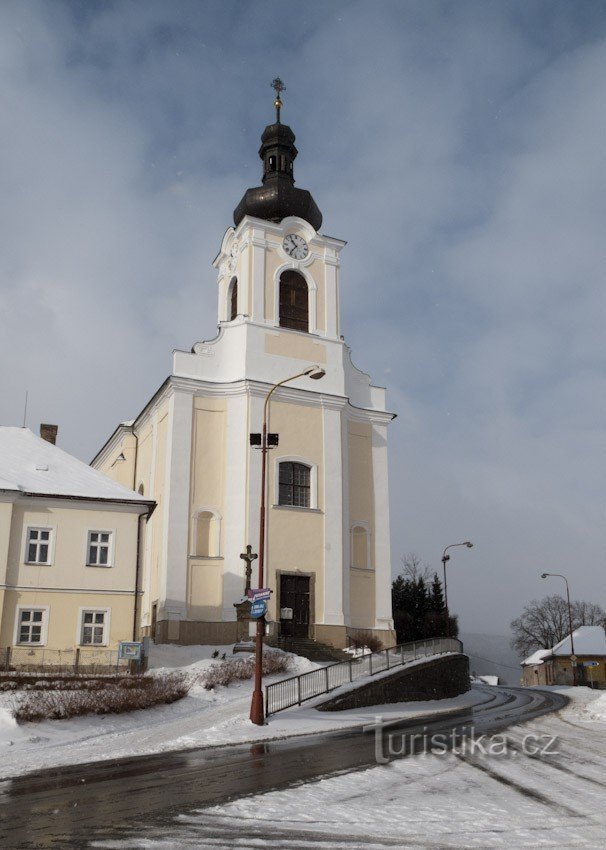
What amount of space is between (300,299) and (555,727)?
2600cm

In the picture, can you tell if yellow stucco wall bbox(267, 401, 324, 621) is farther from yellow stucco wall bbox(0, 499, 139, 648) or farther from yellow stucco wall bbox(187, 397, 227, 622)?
yellow stucco wall bbox(0, 499, 139, 648)

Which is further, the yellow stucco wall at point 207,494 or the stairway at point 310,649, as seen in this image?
the yellow stucco wall at point 207,494

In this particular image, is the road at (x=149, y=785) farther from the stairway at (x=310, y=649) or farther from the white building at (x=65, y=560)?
the stairway at (x=310, y=649)

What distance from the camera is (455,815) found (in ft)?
32.4

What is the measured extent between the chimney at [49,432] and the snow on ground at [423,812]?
2810cm

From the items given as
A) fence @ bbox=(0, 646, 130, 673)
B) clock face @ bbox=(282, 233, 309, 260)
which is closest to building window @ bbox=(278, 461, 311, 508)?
clock face @ bbox=(282, 233, 309, 260)

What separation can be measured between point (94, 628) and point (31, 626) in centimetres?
201

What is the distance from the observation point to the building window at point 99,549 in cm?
2930

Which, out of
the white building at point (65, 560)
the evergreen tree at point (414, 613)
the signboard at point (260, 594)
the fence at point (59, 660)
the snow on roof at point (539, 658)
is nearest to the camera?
the signboard at point (260, 594)

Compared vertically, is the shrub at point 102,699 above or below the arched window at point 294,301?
below

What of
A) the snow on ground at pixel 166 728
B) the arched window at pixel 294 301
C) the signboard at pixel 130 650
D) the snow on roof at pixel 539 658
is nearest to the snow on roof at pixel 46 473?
the signboard at pixel 130 650

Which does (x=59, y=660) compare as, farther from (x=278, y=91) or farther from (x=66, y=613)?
(x=278, y=91)

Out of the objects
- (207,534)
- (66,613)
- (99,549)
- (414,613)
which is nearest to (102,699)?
(66,613)

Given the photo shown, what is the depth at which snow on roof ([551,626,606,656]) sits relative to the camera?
77338 mm
